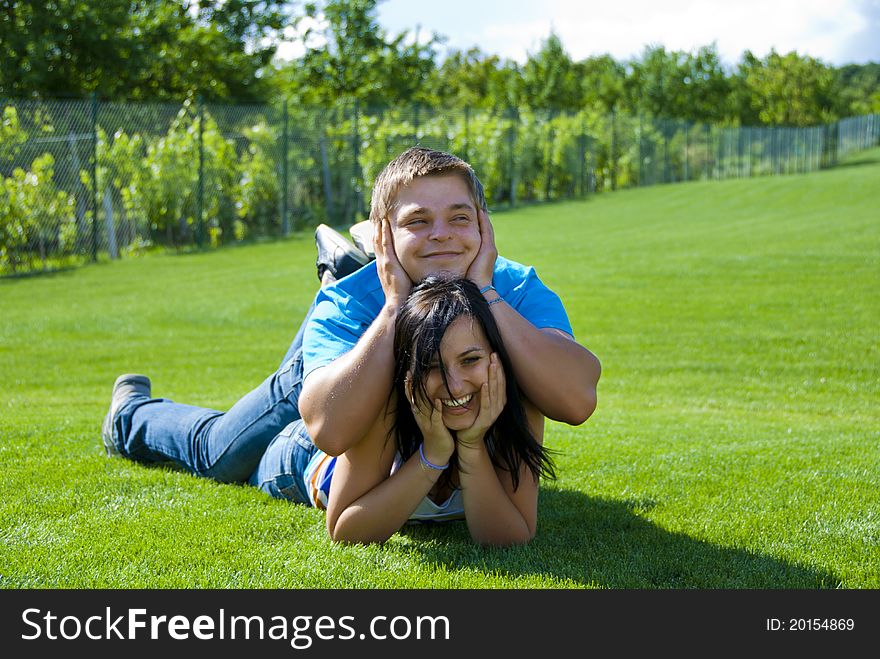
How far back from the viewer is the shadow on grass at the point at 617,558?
9.84ft

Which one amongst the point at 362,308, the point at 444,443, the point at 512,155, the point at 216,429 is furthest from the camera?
the point at 512,155

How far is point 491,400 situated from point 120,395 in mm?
2710

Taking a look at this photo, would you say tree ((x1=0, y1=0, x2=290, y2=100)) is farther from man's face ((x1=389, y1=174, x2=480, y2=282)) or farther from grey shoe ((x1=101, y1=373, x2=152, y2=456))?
man's face ((x1=389, y1=174, x2=480, y2=282))

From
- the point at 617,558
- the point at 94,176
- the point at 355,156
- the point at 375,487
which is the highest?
the point at 355,156

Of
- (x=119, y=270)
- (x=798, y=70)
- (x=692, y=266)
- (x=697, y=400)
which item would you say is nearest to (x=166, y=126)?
(x=119, y=270)

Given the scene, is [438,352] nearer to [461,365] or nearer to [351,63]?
[461,365]

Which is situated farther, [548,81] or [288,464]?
[548,81]

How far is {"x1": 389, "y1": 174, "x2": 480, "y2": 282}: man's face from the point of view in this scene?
124 inches

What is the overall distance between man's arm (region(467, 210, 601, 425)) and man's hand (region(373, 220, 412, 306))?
237mm

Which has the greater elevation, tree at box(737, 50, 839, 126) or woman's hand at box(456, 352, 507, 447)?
tree at box(737, 50, 839, 126)

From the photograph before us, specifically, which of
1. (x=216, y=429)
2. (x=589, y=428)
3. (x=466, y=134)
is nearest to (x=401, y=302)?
(x=216, y=429)

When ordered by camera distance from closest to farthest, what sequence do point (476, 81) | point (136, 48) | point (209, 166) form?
point (209, 166)
point (136, 48)
point (476, 81)

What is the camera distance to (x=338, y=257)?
416 cm

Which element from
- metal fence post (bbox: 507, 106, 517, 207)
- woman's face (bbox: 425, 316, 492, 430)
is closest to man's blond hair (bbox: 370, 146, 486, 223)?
woman's face (bbox: 425, 316, 492, 430)
